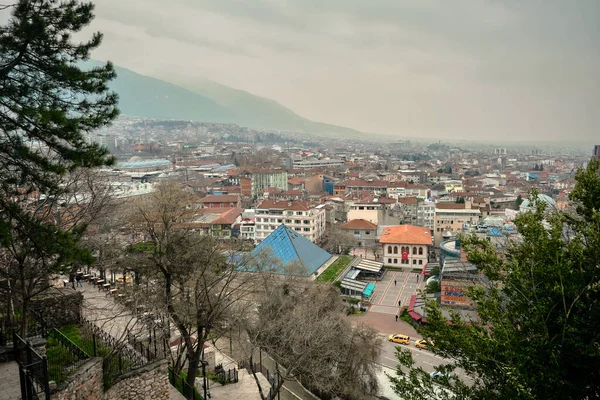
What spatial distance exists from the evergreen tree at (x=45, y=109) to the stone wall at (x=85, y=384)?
159 centimetres

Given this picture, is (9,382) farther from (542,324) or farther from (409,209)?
(409,209)

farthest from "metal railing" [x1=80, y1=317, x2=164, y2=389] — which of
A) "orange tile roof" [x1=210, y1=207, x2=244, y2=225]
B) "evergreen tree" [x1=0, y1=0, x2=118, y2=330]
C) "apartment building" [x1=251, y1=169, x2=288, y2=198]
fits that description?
"apartment building" [x1=251, y1=169, x2=288, y2=198]

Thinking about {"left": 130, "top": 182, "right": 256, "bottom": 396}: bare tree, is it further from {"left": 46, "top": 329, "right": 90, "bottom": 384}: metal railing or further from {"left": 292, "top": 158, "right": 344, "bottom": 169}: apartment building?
{"left": 292, "top": 158, "right": 344, "bottom": 169}: apartment building

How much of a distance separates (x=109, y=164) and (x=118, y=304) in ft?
21.6

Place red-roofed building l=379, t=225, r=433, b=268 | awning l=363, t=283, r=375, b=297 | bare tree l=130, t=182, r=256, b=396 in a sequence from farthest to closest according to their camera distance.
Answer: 1. red-roofed building l=379, t=225, r=433, b=268
2. awning l=363, t=283, r=375, b=297
3. bare tree l=130, t=182, r=256, b=396

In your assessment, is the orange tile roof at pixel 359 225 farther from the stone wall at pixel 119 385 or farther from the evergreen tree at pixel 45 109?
the evergreen tree at pixel 45 109

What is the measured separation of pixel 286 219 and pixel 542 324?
30.5m

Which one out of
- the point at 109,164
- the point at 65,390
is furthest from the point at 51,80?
the point at 65,390

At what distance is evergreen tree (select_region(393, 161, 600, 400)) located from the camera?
17.4 ft

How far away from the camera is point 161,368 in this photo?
7.54m

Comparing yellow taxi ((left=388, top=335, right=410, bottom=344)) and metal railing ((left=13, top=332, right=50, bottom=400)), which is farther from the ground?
metal railing ((left=13, top=332, right=50, bottom=400))

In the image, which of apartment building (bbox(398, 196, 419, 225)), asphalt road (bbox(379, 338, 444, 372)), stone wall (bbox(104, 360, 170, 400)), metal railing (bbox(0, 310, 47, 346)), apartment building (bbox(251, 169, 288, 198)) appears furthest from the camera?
apartment building (bbox(251, 169, 288, 198))

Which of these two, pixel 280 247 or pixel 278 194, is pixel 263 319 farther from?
pixel 278 194

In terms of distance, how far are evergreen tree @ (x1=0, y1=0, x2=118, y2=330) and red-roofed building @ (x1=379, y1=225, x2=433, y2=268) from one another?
28.2 metres
